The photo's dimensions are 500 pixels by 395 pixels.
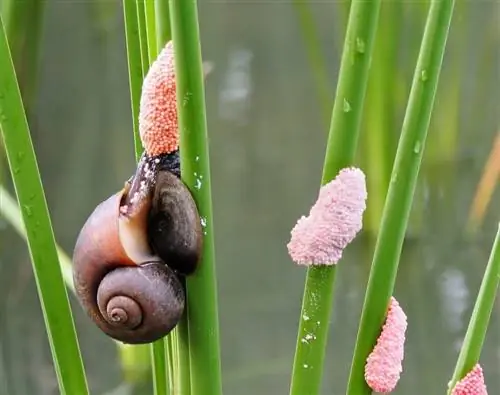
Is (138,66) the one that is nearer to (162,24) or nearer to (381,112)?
(162,24)

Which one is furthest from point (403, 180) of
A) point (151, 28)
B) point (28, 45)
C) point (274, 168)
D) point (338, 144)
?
point (274, 168)

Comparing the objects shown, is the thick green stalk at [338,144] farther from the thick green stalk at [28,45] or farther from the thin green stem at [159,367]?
the thick green stalk at [28,45]

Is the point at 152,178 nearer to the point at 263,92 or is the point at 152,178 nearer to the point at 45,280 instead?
the point at 45,280

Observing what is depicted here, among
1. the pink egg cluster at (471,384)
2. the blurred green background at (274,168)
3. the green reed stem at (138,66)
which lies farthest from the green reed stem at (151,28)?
the blurred green background at (274,168)

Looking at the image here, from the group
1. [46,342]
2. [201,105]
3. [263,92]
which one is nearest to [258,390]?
[46,342]

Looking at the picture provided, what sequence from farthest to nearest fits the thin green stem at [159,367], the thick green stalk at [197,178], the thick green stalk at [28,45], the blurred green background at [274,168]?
1. the blurred green background at [274,168]
2. the thick green stalk at [28,45]
3. the thin green stem at [159,367]
4. the thick green stalk at [197,178]

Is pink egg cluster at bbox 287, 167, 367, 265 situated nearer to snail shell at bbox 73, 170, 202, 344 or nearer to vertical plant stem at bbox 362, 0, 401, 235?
snail shell at bbox 73, 170, 202, 344

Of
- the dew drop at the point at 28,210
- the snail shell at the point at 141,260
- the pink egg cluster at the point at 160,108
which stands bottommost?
the snail shell at the point at 141,260
